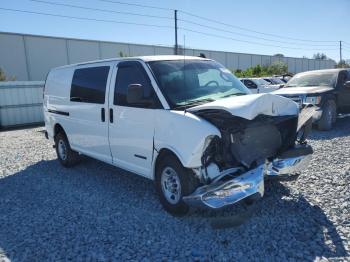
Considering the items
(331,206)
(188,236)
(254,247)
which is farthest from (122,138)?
(331,206)

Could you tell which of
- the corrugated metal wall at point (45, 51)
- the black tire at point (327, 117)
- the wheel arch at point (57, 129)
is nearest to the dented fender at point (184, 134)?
the wheel arch at point (57, 129)

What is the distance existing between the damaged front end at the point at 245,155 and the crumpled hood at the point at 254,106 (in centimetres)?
6

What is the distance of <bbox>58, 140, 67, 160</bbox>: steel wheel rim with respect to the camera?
25.0 feet

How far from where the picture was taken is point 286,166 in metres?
4.46

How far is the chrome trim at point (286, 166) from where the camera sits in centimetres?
436

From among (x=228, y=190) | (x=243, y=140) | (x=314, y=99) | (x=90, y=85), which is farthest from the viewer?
(x=314, y=99)

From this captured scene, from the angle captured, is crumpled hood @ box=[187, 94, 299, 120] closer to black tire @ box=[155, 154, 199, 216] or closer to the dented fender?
the dented fender

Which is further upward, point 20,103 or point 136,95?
point 136,95

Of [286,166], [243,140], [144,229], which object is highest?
[243,140]

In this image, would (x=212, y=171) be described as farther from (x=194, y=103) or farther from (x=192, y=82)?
(x=192, y=82)

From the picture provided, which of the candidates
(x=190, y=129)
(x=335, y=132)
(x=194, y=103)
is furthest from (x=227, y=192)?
(x=335, y=132)

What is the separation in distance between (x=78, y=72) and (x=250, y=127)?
153 inches

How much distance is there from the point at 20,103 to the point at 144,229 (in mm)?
13902

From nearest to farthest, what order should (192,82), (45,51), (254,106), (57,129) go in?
(254,106), (192,82), (57,129), (45,51)
